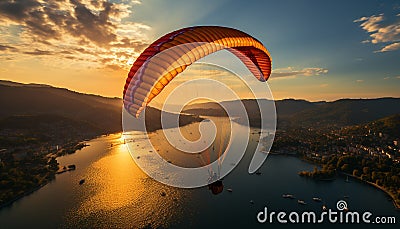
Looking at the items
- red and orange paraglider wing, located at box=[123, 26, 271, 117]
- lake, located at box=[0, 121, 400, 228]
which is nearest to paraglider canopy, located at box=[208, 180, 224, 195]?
red and orange paraglider wing, located at box=[123, 26, 271, 117]

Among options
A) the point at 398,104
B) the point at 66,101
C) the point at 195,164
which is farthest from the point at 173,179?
the point at 398,104

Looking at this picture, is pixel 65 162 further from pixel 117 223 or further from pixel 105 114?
pixel 105 114

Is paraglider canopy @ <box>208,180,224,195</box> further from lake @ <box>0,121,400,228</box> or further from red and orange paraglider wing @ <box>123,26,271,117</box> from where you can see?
lake @ <box>0,121,400,228</box>

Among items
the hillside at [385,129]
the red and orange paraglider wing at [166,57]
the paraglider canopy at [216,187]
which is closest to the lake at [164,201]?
the paraglider canopy at [216,187]

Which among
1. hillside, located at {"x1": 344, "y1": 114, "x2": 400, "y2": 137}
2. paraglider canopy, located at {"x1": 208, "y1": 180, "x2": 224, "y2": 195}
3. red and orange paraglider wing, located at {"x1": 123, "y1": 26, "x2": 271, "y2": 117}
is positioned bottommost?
→ hillside, located at {"x1": 344, "y1": 114, "x2": 400, "y2": 137}

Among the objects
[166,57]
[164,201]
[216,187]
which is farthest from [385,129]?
[166,57]

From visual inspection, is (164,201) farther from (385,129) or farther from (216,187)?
(385,129)
